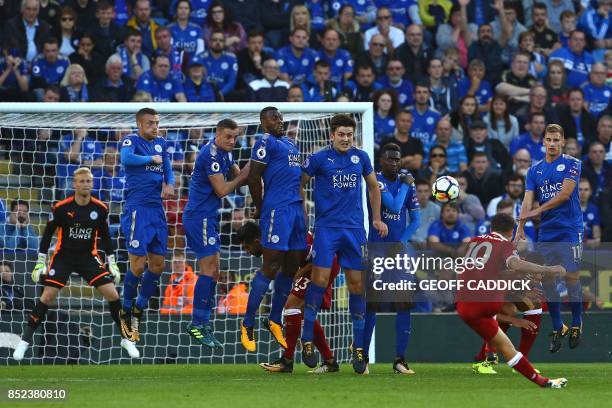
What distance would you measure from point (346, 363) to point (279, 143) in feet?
12.1

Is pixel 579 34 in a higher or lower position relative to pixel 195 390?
higher

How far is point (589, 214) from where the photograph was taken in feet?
60.5

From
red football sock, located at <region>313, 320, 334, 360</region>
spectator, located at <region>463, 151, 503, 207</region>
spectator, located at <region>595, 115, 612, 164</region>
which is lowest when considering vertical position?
red football sock, located at <region>313, 320, 334, 360</region>

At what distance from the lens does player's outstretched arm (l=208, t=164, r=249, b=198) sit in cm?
1291

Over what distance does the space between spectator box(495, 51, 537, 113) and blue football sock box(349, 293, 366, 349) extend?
28.3 feet

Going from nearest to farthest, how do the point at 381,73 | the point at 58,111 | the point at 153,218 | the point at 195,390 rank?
the point at 195,390, the point at 153,218, the point at 58,111, the point at 381,73

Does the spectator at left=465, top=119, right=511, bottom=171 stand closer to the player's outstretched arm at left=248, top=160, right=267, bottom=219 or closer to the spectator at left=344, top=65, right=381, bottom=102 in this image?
the spectator at left=344, top=65, right=381, bottom=102

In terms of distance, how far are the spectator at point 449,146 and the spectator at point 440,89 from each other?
867 mm

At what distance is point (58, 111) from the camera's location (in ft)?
47.6

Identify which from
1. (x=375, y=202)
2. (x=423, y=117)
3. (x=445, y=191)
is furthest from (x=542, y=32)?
(x=375, y=202)

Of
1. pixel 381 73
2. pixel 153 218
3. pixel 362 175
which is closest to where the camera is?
pixel 362 175

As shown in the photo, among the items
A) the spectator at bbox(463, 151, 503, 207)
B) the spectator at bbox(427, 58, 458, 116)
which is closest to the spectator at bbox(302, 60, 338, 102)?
the spectator at bbox(427, 58, 458, 116)

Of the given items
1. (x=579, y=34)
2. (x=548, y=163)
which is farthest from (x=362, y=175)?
(x=579, y=34)

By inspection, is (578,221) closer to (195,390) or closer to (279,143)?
(279,143)
